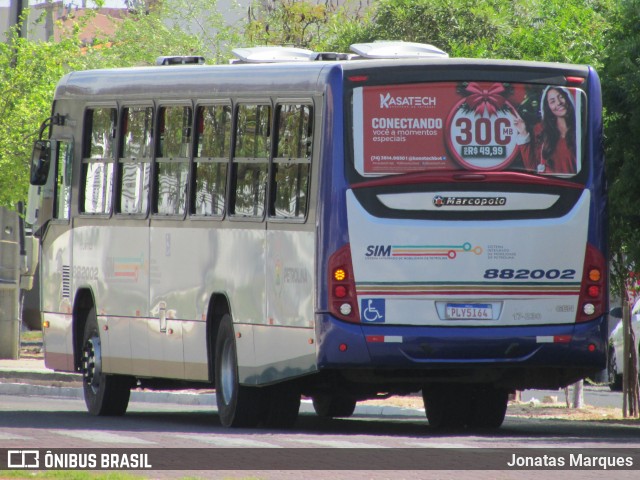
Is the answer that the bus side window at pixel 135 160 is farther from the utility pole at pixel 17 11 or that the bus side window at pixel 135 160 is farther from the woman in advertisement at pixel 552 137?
the utility pole at pixel 17 11

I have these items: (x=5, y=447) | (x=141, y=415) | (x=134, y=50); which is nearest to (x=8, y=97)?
(x=134, y=50)

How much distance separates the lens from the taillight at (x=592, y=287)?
48.0 feet

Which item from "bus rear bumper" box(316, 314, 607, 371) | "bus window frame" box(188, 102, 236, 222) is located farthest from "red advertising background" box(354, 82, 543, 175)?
"bus window frame" box(188, 102, 236, 222)

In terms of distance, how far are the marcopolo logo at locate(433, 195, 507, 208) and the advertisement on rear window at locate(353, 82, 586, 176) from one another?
9.5 inches

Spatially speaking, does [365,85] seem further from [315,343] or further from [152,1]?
[152,1]

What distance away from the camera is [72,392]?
24406 millimetres

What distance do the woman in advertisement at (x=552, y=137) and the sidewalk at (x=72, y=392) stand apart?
6198mm

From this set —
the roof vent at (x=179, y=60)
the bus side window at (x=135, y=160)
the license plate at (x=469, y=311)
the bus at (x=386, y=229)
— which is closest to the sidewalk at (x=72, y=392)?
the bus at (x=386, y=229)

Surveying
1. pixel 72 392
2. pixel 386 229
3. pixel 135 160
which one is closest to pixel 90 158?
pixel 135 160

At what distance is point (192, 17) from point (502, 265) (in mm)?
39054

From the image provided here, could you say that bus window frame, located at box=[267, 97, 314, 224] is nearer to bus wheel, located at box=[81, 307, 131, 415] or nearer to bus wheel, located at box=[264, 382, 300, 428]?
bus wheel, located at box=[264, 382, 300, 428]

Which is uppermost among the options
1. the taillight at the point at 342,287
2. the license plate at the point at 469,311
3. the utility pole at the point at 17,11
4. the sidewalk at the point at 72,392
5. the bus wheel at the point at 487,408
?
the utility pole at the point at 17,11

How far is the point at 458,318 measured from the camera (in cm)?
1434

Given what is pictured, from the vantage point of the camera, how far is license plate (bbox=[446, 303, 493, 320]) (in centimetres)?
1432
